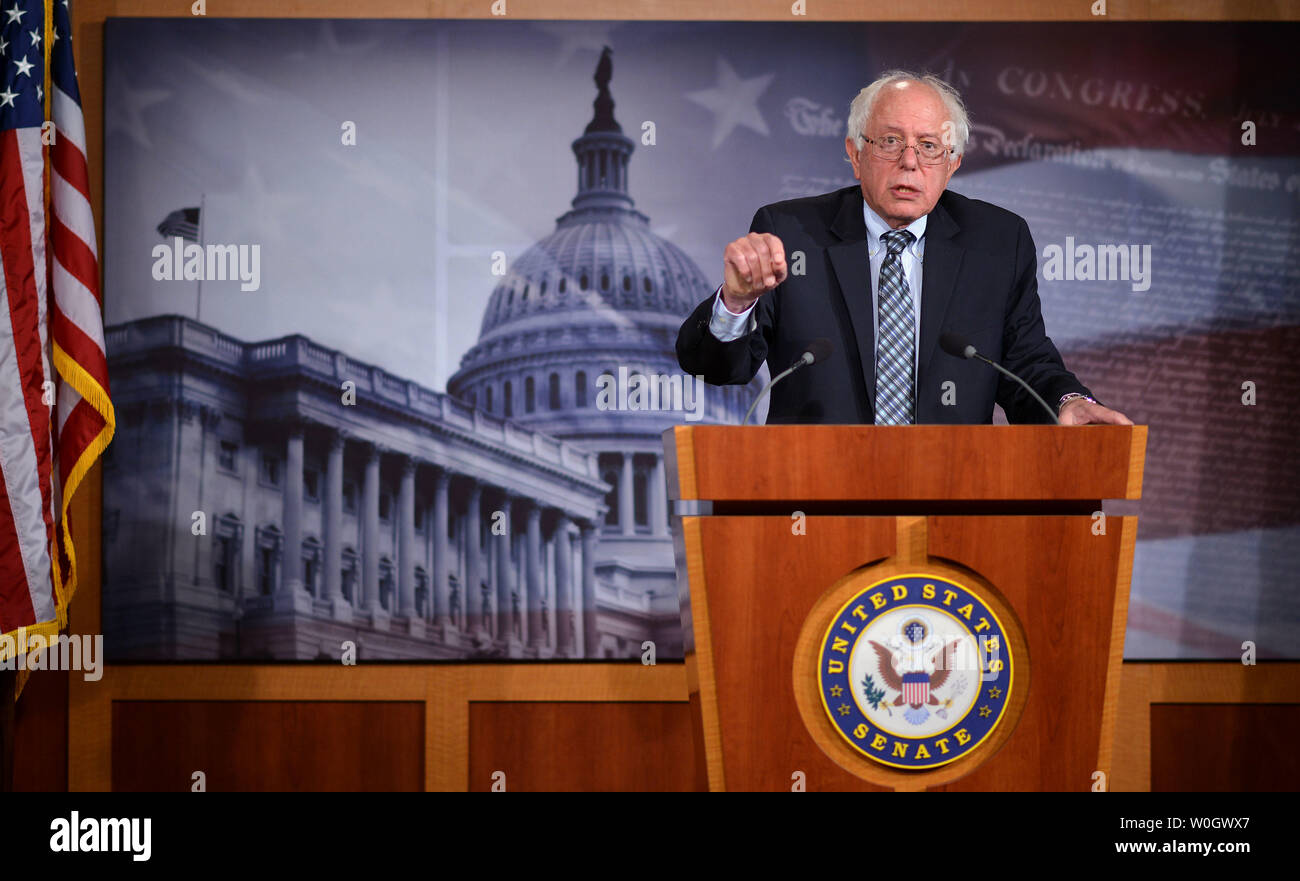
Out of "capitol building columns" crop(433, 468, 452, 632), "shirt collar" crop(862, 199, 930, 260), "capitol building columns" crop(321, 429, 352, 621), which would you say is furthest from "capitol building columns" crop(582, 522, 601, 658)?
"shirt collar" crop(862, 199, 930, 260)

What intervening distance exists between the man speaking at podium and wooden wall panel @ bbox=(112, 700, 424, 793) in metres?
1.87

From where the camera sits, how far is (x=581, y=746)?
11.3ft

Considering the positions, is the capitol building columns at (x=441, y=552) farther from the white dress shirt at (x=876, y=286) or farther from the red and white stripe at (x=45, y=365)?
the white dress shirt at (x=876, y=286)

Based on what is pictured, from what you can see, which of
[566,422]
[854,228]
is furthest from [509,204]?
[854,228]

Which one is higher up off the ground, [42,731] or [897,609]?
[897,609]

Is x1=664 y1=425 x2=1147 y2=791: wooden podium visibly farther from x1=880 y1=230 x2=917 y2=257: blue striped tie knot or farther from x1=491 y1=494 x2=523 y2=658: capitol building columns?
x1=491 y1=494 x2=523 y2=658: capitol building columns

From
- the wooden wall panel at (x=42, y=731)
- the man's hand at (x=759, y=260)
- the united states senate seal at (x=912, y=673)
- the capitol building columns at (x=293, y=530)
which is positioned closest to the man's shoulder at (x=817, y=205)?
the man's hand at (x=759, y=260)

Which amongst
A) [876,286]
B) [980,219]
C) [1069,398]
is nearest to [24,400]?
[876,286]

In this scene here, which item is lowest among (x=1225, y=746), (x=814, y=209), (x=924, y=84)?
(x=1225, y=746)

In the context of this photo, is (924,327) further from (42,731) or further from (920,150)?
(42,731)

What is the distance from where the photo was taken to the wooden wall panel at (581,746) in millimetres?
3449

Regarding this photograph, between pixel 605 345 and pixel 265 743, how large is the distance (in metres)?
1.59

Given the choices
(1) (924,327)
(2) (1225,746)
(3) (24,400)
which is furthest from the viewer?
(2) (1225,746)
